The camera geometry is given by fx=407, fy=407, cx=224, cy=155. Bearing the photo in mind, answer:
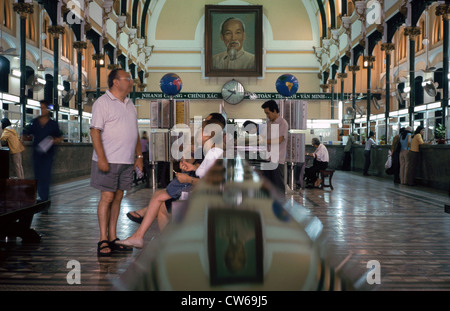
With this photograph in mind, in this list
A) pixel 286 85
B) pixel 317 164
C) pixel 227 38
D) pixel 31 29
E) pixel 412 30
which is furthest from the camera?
pixel 227 38

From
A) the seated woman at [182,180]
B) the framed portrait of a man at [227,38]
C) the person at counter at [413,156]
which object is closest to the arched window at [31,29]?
the framed portrait of a man at [227,38]

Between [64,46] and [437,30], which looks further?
[64,46]

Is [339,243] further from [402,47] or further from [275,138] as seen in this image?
[402,47]

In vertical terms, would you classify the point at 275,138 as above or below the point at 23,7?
below

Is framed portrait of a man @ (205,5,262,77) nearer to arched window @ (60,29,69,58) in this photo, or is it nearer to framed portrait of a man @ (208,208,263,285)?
arched window @ (60,29,69,58)

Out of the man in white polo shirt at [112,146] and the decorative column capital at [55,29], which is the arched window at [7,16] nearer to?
the decorative column capital at [55,29]

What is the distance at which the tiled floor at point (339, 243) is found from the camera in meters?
2.79

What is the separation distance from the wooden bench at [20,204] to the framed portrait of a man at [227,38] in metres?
22.0

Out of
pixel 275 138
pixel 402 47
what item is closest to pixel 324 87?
pixel 402 47

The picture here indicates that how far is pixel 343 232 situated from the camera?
4574 mm

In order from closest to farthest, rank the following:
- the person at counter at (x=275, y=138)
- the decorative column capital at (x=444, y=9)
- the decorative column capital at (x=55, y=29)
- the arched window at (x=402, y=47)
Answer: the person at counter at (x=275, y=138) < the decorative column capital at (x=444, y=9) < the decorative column capital at (x=55, y=29) < the arched window at (x=402, y=47)

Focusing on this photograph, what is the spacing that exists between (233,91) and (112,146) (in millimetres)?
22501

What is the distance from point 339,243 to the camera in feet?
13.1

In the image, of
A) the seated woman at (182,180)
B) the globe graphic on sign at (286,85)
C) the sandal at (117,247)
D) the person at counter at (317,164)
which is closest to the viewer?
the seated woman at (182,180)
